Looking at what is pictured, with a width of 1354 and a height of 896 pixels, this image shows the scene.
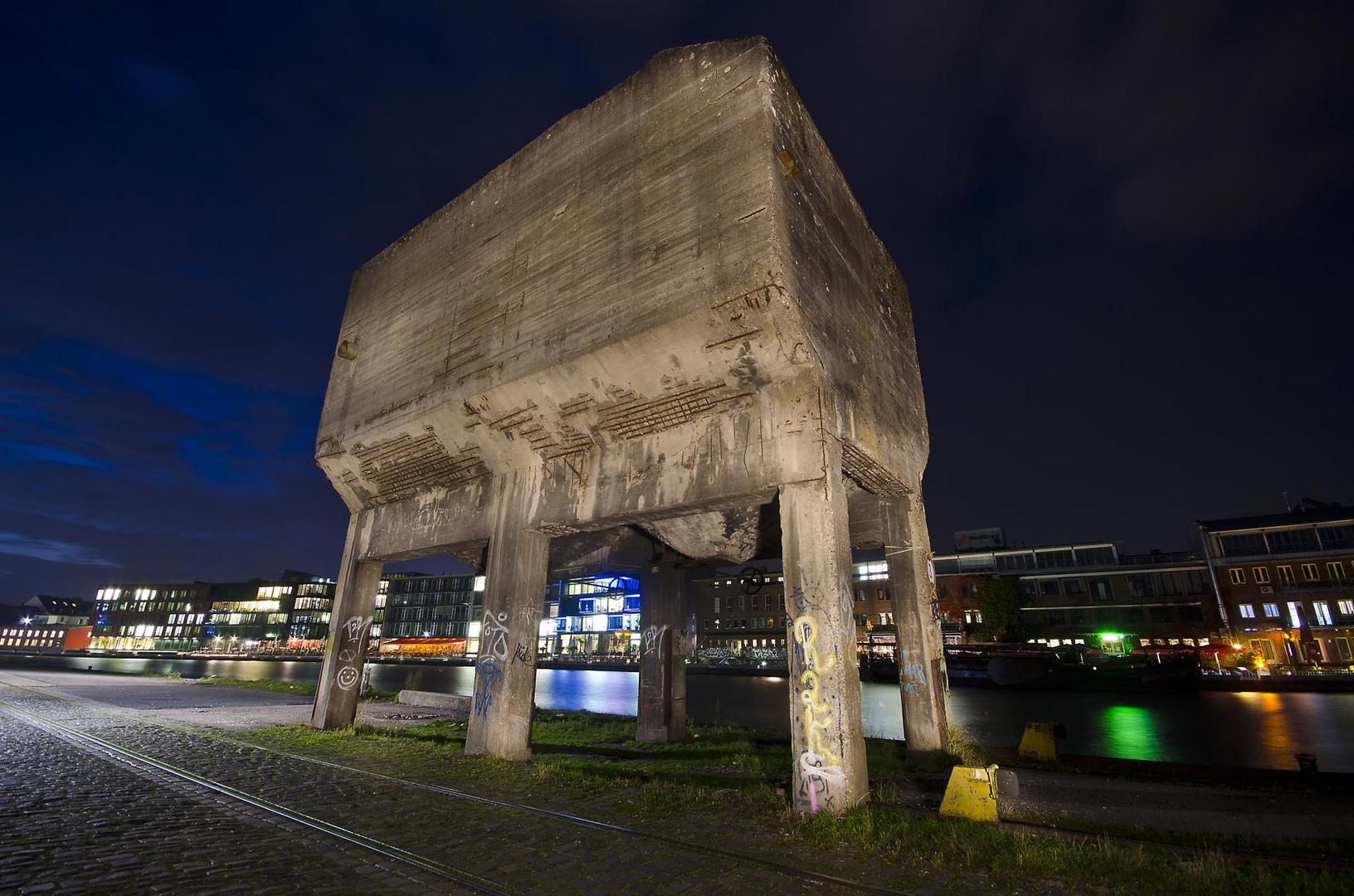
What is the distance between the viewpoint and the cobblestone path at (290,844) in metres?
5.29

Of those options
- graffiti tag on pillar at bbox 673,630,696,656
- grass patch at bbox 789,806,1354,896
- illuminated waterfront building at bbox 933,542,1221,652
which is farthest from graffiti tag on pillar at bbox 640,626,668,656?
illuminated waterfront building at bbox 933,542,1221,652

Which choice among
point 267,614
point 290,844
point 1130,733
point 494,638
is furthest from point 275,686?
point 267,614

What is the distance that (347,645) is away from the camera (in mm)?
15539

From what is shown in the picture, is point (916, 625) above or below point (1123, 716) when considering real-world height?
above

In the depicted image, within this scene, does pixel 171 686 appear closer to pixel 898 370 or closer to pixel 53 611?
pixel 898 370

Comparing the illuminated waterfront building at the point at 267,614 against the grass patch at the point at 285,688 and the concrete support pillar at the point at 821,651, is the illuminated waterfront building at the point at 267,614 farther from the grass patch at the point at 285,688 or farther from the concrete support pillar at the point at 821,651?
the concrete support pillar at the point at 821,651

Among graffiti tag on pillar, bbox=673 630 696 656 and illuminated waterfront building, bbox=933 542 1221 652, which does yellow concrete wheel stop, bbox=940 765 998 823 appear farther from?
illuminated waterfront building, bbox=933 542 1221 652

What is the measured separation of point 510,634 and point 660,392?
5651 millimetres

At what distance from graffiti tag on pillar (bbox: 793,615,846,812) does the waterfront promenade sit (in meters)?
0.48

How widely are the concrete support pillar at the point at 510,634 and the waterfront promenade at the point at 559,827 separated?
2.00 ft

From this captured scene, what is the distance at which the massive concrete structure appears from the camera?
357 inches

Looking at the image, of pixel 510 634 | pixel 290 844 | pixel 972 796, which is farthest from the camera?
pixel 510 634

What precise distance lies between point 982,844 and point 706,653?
72801 millimetres

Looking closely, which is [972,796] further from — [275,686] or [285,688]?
[275,686]
